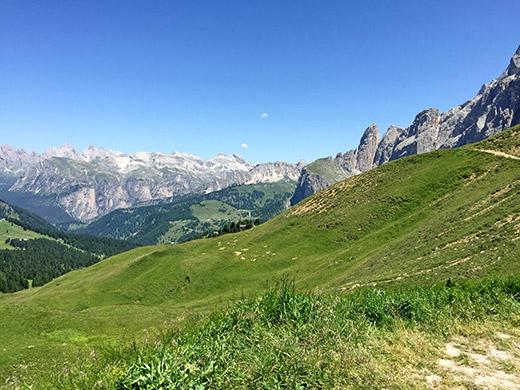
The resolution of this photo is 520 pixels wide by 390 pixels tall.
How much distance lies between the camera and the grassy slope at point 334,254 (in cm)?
2395

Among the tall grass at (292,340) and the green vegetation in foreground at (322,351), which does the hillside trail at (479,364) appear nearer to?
the green vegetation in foreground at (322,351)

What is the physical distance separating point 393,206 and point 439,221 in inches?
932

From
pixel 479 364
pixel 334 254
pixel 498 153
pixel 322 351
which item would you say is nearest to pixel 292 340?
pixel 322 351

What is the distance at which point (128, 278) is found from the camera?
231ft

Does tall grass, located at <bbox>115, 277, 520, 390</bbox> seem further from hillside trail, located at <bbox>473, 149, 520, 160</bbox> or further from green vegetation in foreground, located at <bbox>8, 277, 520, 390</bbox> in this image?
hillside trail, located at <bbox>473, 149, 520, 160</bbox>

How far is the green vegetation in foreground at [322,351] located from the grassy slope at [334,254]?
22.8 feet

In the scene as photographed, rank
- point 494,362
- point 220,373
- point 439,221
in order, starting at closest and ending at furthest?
point 220,373
point 494,362
point 439,221

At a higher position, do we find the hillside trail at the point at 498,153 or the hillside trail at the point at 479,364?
the hillside trail at the point at 498,153

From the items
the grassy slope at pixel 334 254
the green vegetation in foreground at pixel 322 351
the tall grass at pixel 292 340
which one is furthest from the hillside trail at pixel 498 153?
the green vegetation in foreground at pixel 322 351

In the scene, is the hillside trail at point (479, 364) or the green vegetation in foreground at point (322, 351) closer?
the green vegetation in foreground at point (322, 351)

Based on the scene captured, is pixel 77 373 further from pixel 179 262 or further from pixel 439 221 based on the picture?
pixel 179 262

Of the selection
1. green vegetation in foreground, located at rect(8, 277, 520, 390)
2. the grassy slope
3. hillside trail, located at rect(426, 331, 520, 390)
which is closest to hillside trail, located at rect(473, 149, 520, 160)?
the grassy slope

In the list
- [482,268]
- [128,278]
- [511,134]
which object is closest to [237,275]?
[128,278]

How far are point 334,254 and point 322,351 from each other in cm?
4867
